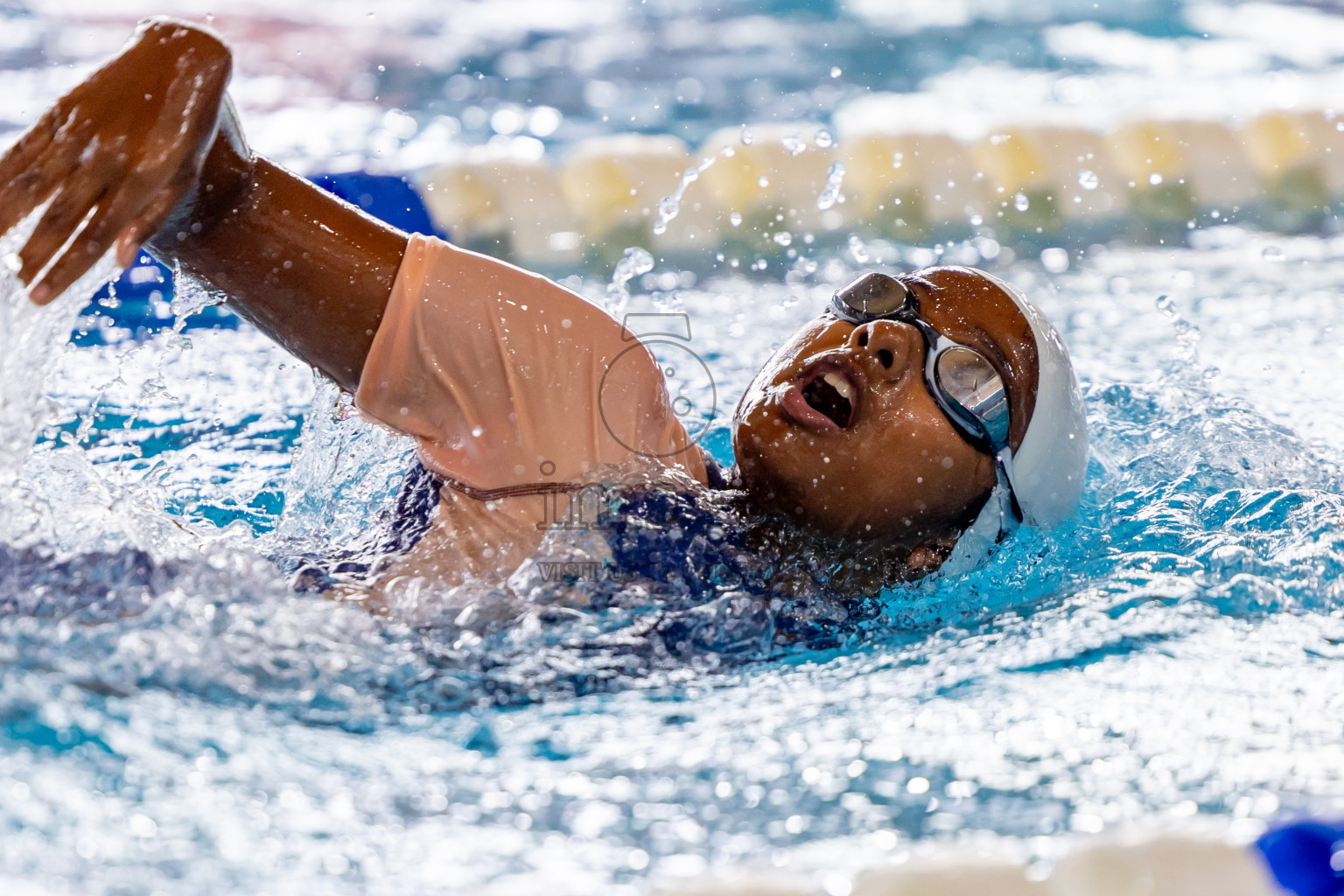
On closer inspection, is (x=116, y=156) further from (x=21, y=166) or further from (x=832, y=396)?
(x=832, y=396)

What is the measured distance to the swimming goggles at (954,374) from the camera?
161 centimetres

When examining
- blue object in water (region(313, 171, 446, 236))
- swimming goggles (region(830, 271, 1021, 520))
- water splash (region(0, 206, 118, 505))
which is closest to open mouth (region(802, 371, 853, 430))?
swimming goggles (region(830, 271, 1021, 520))

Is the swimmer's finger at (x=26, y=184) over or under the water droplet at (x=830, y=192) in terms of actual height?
under

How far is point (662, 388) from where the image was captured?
1.57m

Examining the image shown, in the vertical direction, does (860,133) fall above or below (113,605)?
above

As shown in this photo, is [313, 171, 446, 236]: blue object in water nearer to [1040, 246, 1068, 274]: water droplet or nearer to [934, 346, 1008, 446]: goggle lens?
[1040, 246, 1068, 274]: water droplet

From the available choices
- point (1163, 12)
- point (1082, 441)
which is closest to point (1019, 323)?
point (1082, 441)

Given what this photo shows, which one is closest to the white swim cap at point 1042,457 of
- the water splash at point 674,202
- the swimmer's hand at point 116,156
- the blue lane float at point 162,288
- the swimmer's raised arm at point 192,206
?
the swimmer's raised arm at point 192,206

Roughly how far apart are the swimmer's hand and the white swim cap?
3.39 feet

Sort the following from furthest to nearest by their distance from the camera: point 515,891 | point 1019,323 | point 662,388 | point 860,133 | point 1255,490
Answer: point 860,133 → point 1255,490 → point 1019,323 → point 662,388 → point 515,891

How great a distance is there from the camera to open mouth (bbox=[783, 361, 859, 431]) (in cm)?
156

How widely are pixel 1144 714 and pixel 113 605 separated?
1.05 metres

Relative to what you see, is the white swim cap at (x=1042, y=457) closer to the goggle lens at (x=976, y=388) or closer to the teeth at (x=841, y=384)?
the goggle lens at (x=976, y=388)

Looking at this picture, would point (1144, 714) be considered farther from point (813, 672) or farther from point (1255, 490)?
point (1255, 490)
